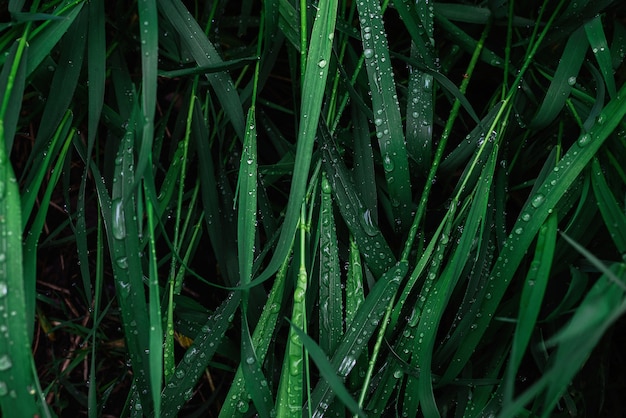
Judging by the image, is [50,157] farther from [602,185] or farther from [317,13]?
[602,185]

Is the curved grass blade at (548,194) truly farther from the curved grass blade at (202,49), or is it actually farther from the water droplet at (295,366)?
the curved grass blade at (202,49)

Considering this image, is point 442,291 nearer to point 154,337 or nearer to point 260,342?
point 260,342

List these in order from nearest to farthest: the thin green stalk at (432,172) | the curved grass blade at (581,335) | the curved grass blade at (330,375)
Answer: the curved grass blade at (581,335)
the curved grass blade at (330,375)
the thin green stalk at (432,172)

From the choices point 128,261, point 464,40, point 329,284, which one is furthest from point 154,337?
point 464,40

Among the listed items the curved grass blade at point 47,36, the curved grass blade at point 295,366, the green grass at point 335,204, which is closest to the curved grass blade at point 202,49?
the green grass at point 335,204

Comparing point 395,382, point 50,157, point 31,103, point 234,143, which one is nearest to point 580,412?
point 395,382

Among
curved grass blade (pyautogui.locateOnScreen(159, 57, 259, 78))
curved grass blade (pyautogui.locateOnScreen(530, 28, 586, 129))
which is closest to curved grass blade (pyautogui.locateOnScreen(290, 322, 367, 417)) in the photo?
curved grass blade (pyautogui.locateOnScreen(159, 57, 259, 78))
